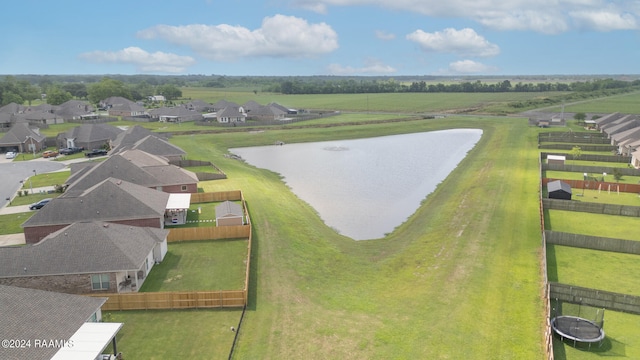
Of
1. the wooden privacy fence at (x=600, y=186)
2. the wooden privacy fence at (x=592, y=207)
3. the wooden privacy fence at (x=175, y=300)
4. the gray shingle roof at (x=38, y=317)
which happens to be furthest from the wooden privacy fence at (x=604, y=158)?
the gray shingle roof at (x=38, y=317)

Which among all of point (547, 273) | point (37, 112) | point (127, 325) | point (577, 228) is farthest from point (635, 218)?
point (37, 112)

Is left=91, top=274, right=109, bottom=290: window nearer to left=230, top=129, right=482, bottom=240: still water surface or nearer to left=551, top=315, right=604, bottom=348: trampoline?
left=230, top=129, right=482, bottom=240: still water surface

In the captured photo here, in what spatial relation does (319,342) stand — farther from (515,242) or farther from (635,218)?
(635,218)

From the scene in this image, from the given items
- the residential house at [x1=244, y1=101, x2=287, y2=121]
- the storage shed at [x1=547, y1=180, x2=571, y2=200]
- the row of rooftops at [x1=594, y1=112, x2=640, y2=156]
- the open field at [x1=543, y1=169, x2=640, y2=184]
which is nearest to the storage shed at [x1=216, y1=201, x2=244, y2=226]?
the storage shed at [x1=547, y1=180, x2=571, y2=200]

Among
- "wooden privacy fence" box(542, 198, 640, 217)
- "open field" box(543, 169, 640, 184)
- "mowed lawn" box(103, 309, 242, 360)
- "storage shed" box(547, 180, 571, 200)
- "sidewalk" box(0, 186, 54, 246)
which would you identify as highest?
"storage shed" box(547, 180, 571, 200)

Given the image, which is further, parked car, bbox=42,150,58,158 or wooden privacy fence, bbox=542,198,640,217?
parked car, bbox=42,150,58,158
